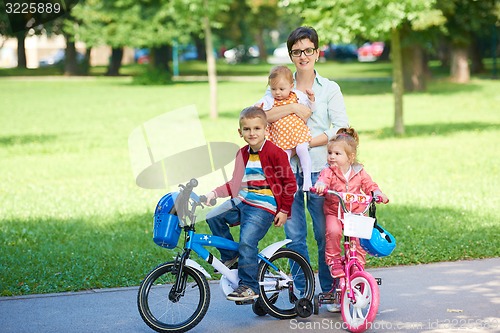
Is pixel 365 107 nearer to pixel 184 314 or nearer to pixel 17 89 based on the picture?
pixel 17 89

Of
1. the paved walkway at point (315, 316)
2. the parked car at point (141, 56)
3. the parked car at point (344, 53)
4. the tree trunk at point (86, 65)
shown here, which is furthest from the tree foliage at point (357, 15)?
the parked car at point (344, 53)

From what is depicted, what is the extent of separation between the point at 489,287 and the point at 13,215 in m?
6.83

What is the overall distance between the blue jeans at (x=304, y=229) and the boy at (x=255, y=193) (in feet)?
1.35

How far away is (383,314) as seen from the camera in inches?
259

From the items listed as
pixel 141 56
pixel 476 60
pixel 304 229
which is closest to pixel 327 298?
pixel 304 229

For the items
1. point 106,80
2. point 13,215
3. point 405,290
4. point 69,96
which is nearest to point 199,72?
point 106,80

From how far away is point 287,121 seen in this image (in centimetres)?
643

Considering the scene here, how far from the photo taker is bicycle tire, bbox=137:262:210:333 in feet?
19.6

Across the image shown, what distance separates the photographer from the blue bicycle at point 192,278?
5.97 metres

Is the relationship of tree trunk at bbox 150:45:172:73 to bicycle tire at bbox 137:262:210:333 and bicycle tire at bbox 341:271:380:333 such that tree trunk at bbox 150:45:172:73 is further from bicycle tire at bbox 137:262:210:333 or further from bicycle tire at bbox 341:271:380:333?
bicycle tire at bbox 341:271:380:333

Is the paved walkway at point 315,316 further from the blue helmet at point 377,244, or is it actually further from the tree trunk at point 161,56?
the tree trunk at point 161,56

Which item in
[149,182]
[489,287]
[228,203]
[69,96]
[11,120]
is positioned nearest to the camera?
[149,182]

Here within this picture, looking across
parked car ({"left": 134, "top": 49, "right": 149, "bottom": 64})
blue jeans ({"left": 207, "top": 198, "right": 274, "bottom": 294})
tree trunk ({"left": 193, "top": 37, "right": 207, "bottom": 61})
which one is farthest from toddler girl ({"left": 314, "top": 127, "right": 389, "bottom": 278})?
parked car ({"left": 134, "top": 49, "right": 149, "bottom": 64})

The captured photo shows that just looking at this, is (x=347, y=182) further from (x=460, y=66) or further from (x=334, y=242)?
(x=460, y=66)
